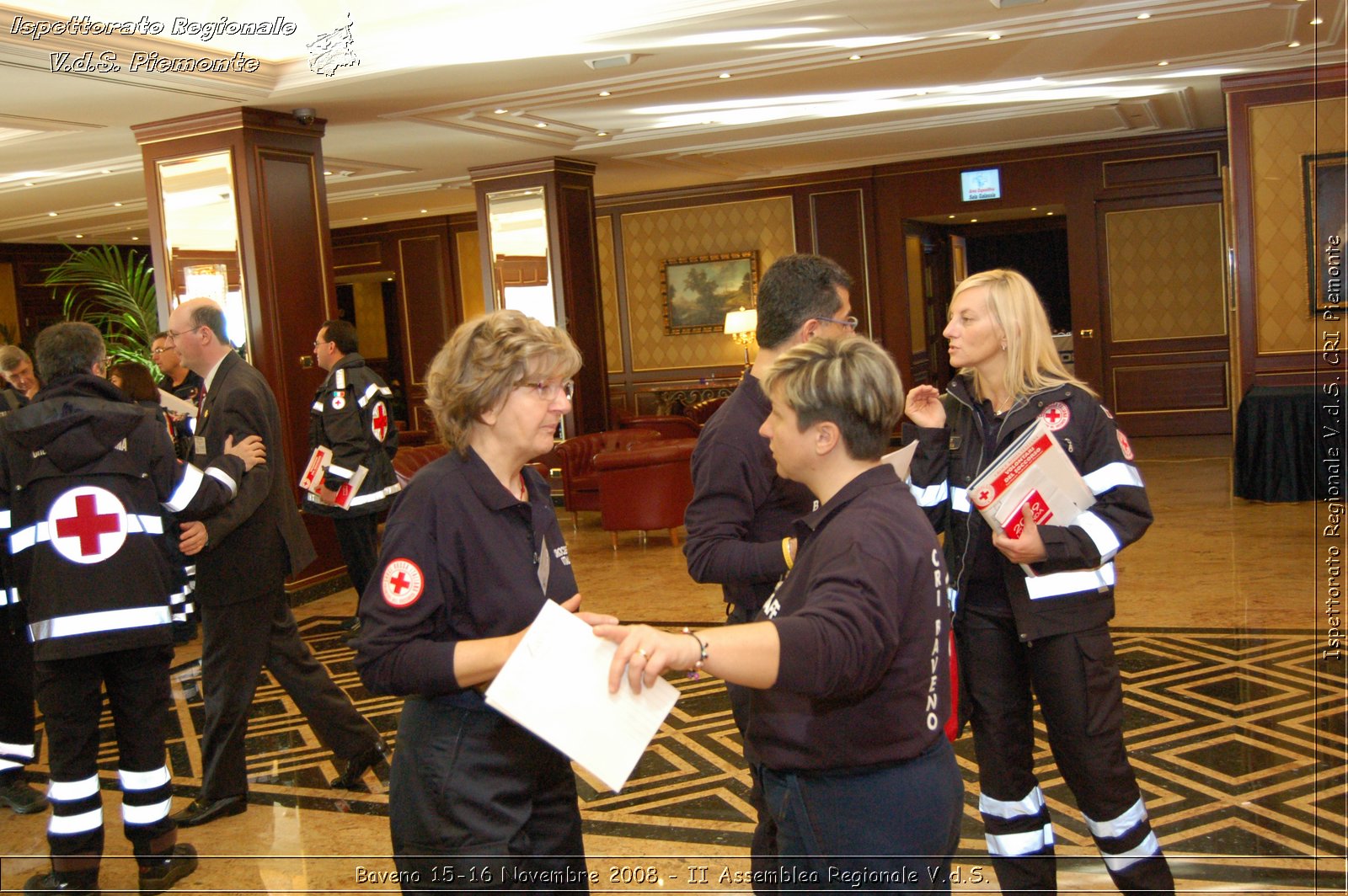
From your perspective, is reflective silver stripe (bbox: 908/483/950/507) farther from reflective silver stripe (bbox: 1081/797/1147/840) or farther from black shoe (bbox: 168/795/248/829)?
black shoe (bbox: 168/795/248/829)

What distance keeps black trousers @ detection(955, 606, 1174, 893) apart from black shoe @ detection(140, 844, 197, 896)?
8.26ft

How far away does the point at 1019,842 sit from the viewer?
2.69m

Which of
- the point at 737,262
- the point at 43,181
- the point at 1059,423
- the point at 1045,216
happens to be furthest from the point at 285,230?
the point at 1045,216

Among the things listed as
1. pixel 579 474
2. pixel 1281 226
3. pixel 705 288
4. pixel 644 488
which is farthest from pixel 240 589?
pixel 705 288

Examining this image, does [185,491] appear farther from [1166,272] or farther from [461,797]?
[1166,272]

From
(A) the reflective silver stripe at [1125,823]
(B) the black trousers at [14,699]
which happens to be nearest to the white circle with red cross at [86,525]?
(B) the black trousers at [14,699]

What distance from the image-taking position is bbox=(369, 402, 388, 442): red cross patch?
20.9 feet

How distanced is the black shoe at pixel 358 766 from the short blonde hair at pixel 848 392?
10.0 feet

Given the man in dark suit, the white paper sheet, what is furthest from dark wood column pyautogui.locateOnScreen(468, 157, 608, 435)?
the white paper sheet

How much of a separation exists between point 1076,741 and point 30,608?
293cm

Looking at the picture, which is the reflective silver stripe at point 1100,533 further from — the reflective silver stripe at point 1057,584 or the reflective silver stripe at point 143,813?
the reflective silver stripe at point 143,813

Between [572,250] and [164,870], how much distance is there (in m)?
8.36

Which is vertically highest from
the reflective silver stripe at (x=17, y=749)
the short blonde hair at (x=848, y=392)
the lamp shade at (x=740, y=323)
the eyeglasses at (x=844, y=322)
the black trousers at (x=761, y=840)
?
the lamp shade at (x=740, y=323)

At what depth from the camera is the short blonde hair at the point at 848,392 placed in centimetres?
176
